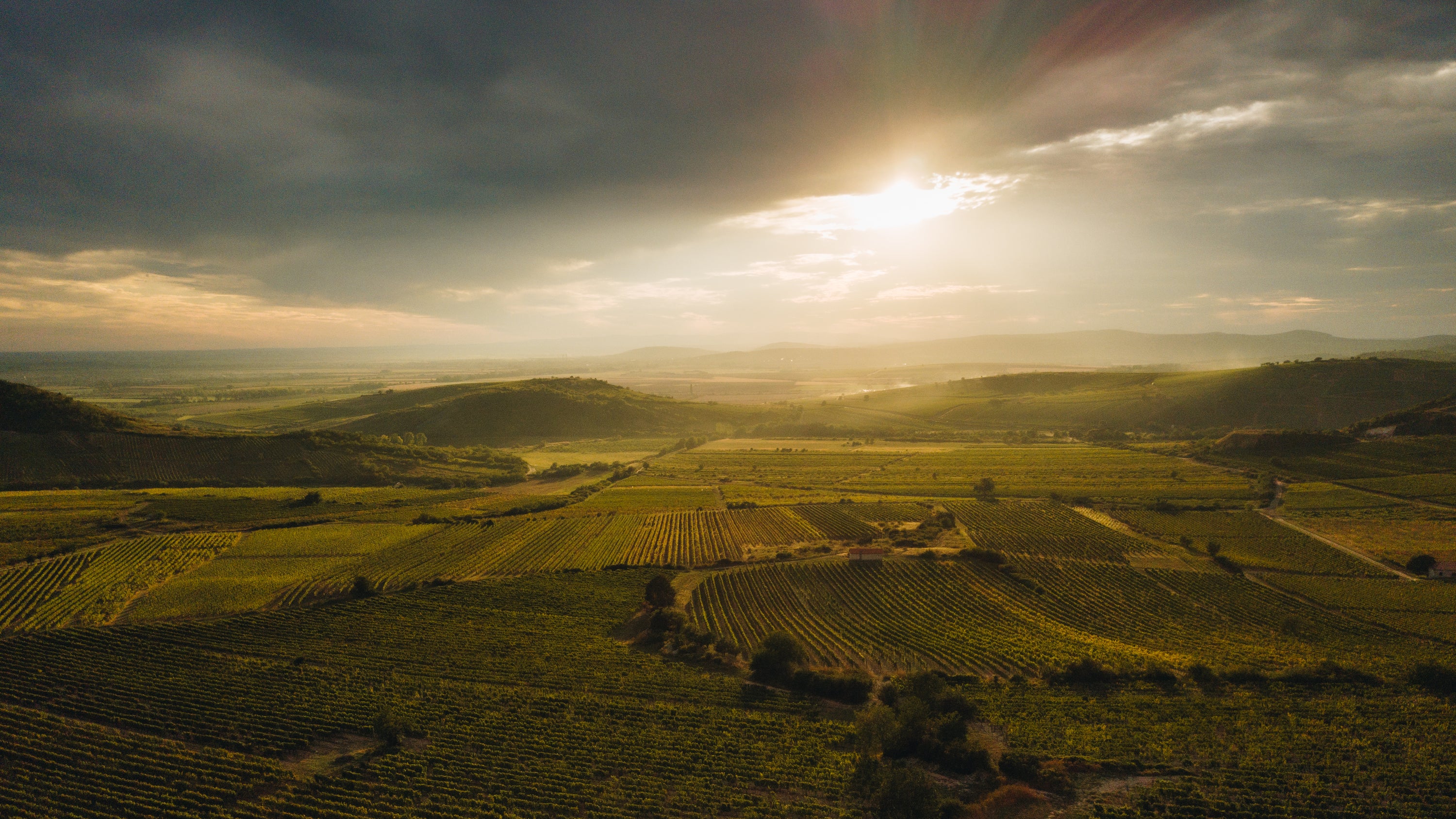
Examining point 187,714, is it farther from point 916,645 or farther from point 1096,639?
point 1096,639

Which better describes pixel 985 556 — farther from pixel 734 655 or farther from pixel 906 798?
pixel 906 798

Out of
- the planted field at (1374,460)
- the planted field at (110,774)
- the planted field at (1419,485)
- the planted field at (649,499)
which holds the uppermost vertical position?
the planted field at (1374,460)

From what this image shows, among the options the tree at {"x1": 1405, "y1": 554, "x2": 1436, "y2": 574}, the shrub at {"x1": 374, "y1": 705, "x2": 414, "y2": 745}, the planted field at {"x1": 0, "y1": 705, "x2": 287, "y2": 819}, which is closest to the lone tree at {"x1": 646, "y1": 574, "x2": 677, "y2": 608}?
the shrub at {"x1": 374, "y1": 705, "x2": 414, "y2": 745}

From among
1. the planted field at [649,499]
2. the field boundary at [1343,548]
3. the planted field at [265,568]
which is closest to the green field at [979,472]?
the field boundary at [1343,548]

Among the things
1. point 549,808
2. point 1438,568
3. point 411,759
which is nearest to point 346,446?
point 411,759

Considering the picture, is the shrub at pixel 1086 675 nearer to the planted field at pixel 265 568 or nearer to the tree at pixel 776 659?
the tree at pixel 776 659

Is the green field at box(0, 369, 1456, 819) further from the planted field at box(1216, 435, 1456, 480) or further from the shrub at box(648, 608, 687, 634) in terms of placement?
the planted field at box(1216, 435, 1456, 480)
